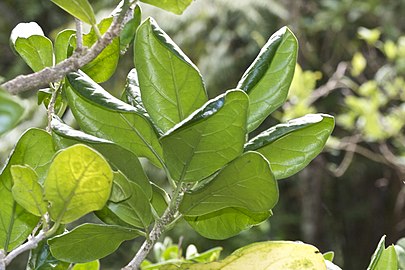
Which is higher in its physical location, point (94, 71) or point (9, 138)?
point (94, 71)

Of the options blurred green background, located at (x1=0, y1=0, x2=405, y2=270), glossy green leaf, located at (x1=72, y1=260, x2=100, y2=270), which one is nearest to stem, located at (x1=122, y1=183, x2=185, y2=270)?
glossy green leaf, located at (x1=72, y1=260, x2=100, y2=270)

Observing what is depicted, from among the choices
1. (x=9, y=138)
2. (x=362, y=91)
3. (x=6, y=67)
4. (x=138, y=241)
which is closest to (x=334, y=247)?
(x=138, y=241)

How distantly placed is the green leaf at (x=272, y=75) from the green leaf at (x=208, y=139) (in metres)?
0.04

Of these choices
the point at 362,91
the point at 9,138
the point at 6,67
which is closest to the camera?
the point at 362,91

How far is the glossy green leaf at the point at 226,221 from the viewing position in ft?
1.36

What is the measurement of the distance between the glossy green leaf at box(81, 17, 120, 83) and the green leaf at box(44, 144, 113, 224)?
121mm

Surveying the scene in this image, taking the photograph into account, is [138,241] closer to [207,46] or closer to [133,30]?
[207,46]

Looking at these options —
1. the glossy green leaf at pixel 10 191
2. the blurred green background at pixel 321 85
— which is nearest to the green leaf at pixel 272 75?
the glossy green leaf at pixel 10 191

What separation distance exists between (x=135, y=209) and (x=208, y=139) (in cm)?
7

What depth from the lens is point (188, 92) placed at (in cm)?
37

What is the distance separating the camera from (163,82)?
38cm

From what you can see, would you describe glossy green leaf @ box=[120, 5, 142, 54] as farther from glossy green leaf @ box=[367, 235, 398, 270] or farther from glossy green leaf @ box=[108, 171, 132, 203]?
glossy green leaf @ box=[367, 235, 398, 270]

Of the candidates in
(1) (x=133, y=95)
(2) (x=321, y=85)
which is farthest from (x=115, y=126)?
(2) (x=321, y=85)

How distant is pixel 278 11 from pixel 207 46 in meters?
0.36
